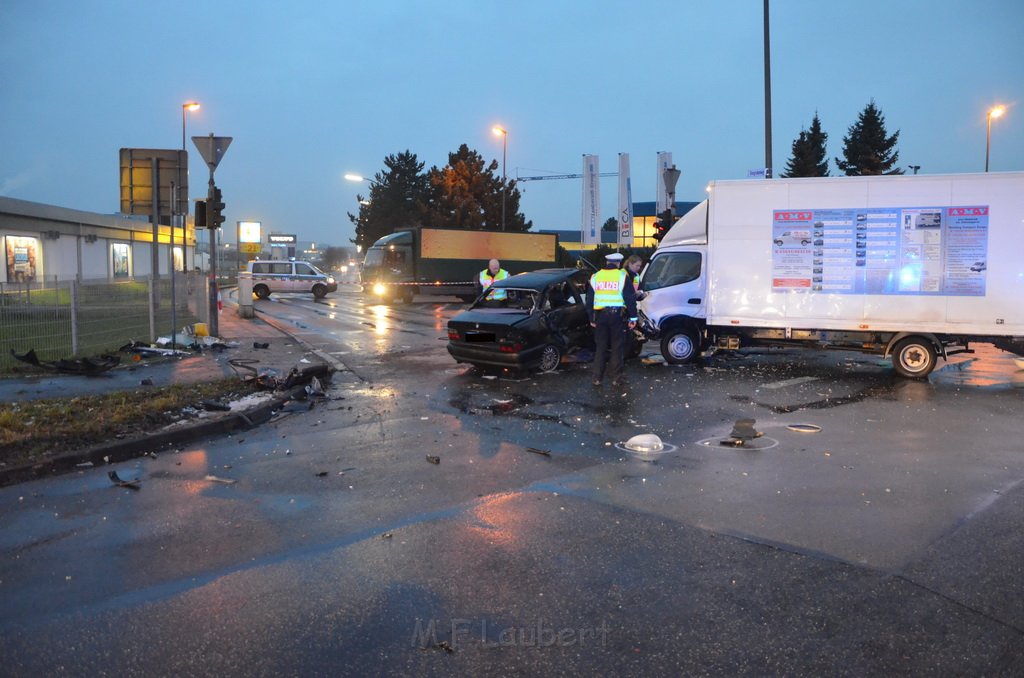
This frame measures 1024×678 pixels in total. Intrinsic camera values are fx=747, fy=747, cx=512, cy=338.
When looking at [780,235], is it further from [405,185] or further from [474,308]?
[405,185]

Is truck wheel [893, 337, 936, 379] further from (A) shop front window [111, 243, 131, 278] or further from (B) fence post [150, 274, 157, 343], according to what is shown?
(A) shop front window [111, 243, 131, 278]

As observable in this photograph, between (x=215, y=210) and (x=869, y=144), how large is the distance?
157ft

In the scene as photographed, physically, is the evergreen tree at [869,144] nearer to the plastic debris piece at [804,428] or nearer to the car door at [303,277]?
the car door at [303,277]

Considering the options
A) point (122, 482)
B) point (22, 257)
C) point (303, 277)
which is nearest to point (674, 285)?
point (122, 482)

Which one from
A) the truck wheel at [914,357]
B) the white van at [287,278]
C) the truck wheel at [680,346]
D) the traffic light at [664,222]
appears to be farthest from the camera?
the white van at [287,278]

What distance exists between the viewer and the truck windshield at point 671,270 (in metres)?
12.7

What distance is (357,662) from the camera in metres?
3.21

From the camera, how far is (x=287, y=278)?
1348 inches

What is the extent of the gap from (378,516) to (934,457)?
4953mm

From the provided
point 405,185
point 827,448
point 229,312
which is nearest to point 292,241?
point 405,185

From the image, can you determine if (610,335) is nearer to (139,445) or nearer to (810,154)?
(139,445)

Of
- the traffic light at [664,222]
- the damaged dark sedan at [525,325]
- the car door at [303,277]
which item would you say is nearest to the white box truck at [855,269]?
the damaged dark sedan at [525,325]

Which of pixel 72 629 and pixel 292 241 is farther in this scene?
pixel 292 241

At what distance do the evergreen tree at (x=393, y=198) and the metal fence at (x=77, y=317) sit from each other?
1950 inches
